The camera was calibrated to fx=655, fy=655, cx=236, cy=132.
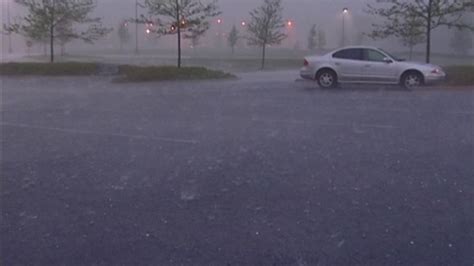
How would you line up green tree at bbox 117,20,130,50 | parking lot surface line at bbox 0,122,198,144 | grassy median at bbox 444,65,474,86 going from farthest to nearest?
green tree at bbox 117,20,130,50
grassy median at bbox 444,65,474,86
parking lot surface line at bbox 0,122,198,144

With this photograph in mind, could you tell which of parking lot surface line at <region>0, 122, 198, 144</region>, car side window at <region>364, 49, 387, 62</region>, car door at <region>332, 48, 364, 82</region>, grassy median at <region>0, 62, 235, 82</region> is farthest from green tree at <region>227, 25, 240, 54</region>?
parking lot surface line at <region>0, 122, 198, 144</region>

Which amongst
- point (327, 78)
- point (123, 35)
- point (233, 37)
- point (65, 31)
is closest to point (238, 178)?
point (327, 78)

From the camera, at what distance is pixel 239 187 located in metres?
7.34

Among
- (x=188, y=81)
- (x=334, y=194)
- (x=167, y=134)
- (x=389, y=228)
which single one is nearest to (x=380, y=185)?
(x=334, y=194)

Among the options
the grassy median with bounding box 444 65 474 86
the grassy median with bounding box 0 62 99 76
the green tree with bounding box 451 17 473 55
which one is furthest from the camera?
the green tree with bounding box 451 17 473 55

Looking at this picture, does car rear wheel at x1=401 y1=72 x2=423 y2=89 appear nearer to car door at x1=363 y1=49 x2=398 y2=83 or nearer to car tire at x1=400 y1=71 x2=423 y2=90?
car tire at x1=400 y1=71 x2=423 y2=90

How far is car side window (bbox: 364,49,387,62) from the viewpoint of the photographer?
20.6m

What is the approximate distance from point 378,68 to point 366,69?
0.37 metres

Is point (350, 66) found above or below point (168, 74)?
above

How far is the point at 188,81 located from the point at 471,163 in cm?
1745

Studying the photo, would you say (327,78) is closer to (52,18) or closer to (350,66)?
(350,66)

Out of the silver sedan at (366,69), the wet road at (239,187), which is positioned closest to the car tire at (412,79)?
the silver sedan at (366,69)

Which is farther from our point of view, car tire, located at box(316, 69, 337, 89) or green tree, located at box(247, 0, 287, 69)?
green tree, located at box(247, 0, 287, 69)

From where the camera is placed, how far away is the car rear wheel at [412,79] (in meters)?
20.2
